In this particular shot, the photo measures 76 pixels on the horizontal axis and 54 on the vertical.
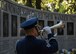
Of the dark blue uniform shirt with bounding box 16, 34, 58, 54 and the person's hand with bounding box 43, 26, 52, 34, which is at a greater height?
the person's hand with bounding box 43, 26, 52, 34

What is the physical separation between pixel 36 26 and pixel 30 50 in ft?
1.08

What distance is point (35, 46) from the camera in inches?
176

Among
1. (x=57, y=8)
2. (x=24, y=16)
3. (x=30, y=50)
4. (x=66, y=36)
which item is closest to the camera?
(x=30, y=50)

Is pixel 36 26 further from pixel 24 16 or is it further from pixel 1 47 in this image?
pixel 24 16

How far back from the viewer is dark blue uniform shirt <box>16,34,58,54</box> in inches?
175

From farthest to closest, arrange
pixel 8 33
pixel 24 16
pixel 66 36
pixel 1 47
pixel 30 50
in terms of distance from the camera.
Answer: pixel 66 36, pixel 24 16, pixel 8 33, pixel 1 47, pixel 30 50

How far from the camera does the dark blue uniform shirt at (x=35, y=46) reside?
4.44 m

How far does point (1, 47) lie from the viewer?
537 inches

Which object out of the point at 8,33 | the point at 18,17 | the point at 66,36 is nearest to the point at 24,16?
the point at 18,17

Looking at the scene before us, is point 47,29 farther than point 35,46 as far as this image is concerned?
Yes

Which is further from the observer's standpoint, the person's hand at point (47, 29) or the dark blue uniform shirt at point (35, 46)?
the person's hand at point (47, 29)

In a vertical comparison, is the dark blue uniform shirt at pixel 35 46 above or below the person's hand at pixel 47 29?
below

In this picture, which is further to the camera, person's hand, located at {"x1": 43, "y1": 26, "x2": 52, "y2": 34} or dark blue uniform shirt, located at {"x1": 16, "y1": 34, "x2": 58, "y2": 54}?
person's hand, located at {"x1": 43, "y1": 26, "x2": 52, "y2": 34}

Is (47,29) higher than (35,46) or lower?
higher
